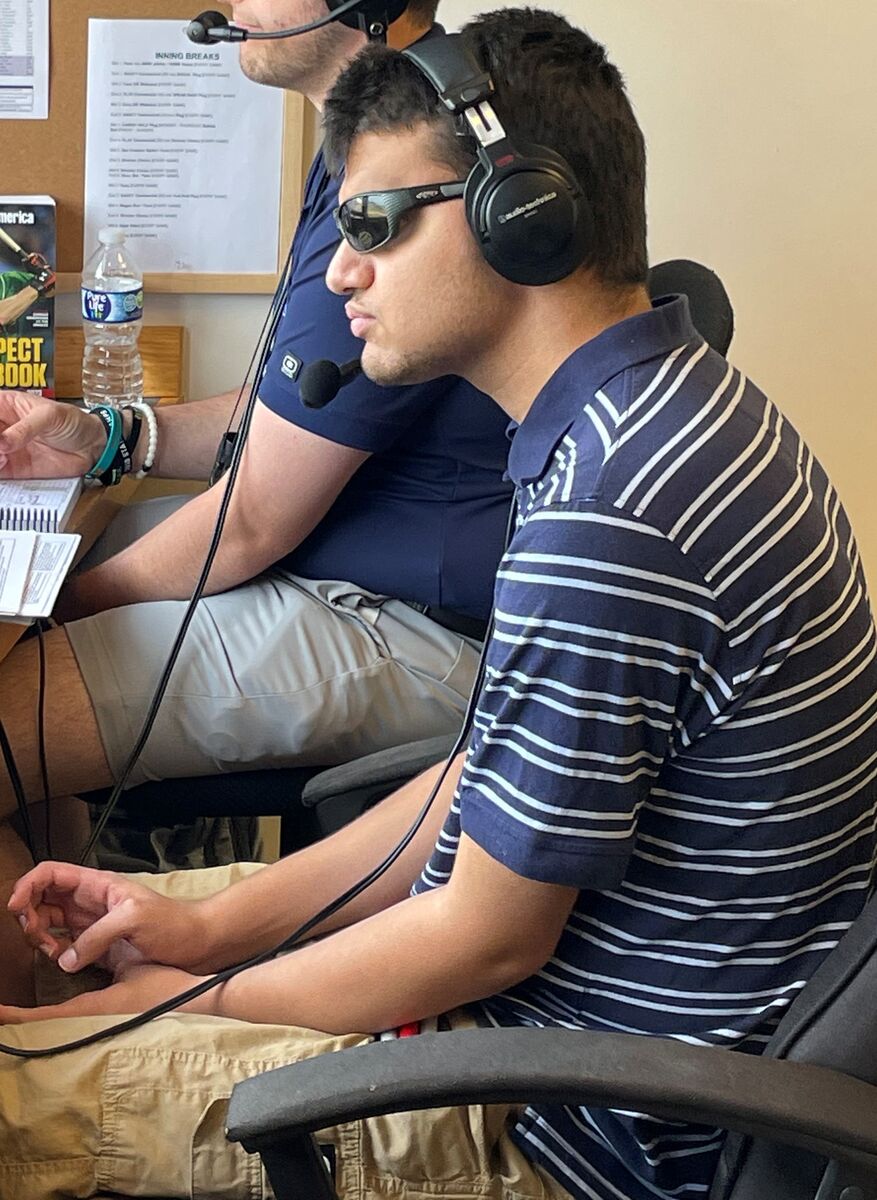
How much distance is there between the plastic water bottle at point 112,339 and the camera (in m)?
1.99

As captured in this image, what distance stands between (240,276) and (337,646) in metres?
0.86

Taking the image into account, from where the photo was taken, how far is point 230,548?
4.86 feet

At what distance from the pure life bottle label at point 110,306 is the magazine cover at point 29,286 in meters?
0.07

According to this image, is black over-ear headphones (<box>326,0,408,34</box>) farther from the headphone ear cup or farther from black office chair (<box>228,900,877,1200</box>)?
black office chair (<box>228,900,877,1200</box>)

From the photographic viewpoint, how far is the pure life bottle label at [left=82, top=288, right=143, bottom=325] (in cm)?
191

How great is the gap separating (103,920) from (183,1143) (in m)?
0.22

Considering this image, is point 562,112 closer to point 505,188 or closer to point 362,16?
point 505,188

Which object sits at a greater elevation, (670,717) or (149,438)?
(670,717)

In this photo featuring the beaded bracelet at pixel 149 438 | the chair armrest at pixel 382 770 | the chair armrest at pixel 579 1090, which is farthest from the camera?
the beaded bracelet at pixel 149 438

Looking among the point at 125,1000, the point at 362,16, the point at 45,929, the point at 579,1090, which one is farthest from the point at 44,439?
the point at 579,1090

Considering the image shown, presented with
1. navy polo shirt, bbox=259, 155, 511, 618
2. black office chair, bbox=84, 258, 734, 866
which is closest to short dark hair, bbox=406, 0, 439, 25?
navy polo shirt, bbox=259, 155, 511, 618

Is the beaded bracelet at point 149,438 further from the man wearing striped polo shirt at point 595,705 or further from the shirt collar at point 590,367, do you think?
the shirt collar at point 590,367

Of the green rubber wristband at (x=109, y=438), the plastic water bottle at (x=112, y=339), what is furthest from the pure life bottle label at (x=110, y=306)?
the green rubber wristband at (x=109, y=438)

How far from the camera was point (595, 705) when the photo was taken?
0.78 metres
